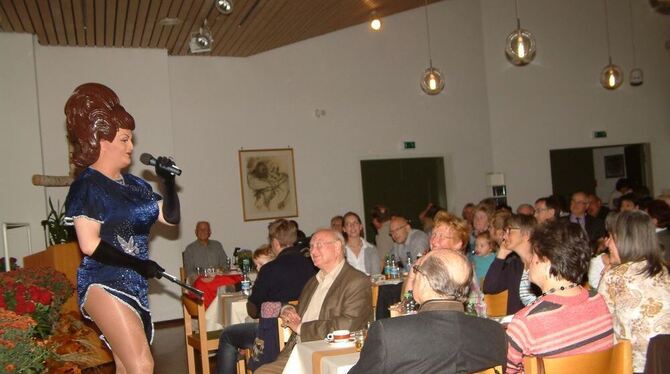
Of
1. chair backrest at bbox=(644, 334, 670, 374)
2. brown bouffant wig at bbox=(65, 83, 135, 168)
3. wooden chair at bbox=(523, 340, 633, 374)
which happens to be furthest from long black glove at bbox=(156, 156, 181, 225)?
chair backrest at bbox=(644, 334, 670, 374)

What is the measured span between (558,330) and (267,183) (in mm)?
8788

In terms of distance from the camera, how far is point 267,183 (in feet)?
36.9

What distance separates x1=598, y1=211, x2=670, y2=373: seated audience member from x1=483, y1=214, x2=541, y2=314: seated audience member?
0.78m

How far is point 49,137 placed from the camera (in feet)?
31.6

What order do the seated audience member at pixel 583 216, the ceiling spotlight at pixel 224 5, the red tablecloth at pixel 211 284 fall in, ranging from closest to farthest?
1. the ceiling spotlight at pixel 224 5
2. the red tablecloth at pixel 211 284
3. the seated audience member at pixel 583 216

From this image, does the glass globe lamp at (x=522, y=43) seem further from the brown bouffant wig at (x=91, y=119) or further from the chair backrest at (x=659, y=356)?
the brown bouffant wig at (x=91, y=119)

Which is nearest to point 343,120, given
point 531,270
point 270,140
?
point 270,140

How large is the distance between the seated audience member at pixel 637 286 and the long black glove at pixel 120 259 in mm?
2282

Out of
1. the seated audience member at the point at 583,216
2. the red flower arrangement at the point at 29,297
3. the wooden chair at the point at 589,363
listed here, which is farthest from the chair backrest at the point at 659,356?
the seated audience member at the point at 583,216

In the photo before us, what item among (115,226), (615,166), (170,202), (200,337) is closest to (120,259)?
(115,226)

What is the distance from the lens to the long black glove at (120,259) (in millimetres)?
2697

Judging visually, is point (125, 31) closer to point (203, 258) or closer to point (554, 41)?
point (203, 258)

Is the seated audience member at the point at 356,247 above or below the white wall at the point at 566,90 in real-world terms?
below

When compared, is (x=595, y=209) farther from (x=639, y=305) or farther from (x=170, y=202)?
(x=170, y=202)
